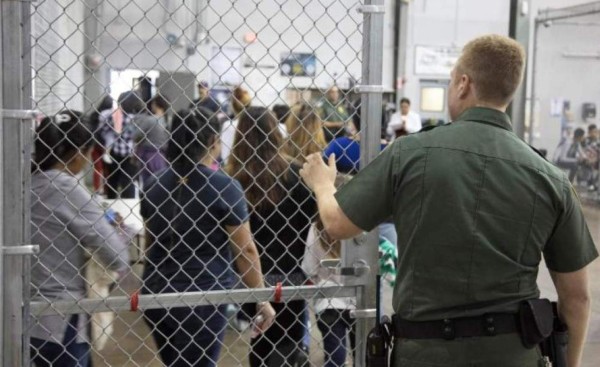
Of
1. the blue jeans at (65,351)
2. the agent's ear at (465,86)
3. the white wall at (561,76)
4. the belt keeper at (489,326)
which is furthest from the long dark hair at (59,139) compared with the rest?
the white wall at (561,76)

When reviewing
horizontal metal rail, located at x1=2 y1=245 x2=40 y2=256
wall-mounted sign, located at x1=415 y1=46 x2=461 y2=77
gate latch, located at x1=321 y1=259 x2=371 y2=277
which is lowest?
gate latch, located at x1=321 y1=259 x2=371 y2=277

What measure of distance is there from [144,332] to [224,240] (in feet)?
10.7

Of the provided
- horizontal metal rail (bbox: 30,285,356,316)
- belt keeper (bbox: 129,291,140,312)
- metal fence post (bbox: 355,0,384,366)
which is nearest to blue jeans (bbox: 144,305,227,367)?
horizontal metal rail (bbox: 30,285,356,316)

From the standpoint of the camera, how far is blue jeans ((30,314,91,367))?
3189mm

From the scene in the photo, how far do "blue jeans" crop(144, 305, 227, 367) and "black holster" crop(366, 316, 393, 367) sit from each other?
1090 millimetres

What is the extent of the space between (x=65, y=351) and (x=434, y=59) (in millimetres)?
16941

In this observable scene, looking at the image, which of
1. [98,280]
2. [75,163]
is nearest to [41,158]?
[75,163]

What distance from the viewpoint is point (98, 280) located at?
3422 mm

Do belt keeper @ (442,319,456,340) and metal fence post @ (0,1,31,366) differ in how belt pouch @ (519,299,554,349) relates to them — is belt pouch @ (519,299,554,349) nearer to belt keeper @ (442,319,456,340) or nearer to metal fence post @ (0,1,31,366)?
belt keeper @ (442,319,456,340)

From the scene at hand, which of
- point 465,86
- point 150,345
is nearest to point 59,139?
point 465,86

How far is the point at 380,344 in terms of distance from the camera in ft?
8.32

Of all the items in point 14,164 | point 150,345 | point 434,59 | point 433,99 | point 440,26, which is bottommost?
point 150,345

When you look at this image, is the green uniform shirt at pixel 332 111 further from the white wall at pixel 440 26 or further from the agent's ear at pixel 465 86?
the white wall at pixel 440 26

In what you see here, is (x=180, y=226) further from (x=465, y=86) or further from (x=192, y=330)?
(x=465, y=86)
